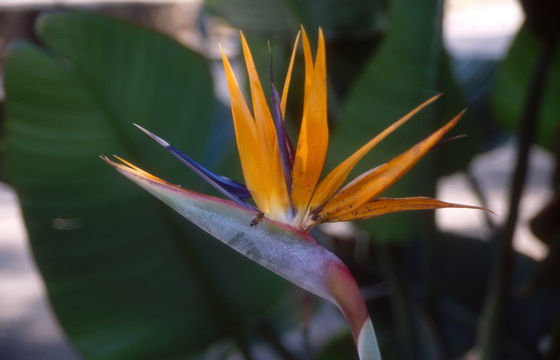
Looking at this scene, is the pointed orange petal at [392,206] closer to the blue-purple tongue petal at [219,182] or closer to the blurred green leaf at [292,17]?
the blue-purple tongue petal at [219,182]

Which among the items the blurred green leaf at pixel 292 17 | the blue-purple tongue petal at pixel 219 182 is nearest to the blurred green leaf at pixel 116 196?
the blurred green leaf at pixel 292 17

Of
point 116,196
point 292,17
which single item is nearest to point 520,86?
point 292,17

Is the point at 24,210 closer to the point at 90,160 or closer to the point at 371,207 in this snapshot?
the point at 90,160

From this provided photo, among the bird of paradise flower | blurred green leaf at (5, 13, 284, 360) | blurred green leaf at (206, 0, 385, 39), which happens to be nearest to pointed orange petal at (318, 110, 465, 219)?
the bird of paradise flower

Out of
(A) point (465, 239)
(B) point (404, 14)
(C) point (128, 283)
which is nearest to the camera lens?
(B) point (404, 14)

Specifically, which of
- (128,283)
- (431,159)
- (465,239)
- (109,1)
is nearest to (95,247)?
Answer: (128,283)

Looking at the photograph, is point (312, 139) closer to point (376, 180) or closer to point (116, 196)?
point (376, 180)
